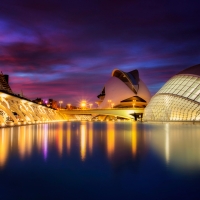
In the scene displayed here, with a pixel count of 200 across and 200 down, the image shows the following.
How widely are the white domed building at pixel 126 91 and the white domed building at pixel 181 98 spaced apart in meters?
43.4

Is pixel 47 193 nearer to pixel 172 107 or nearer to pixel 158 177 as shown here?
pixel 158 177

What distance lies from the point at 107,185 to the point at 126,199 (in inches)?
34.6

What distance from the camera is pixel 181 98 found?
148ft

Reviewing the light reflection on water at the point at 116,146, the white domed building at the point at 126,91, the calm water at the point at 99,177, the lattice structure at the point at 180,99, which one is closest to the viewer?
the calm water at the point at 99,177

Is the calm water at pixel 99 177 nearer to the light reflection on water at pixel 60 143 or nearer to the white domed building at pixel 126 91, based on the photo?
the light reflection on water at pixel 60 143

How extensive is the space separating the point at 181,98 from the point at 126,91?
53.6m

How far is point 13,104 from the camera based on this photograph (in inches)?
1626

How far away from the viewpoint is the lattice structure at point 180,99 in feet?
143

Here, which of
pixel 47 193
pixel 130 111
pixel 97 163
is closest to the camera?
pixel 47 193

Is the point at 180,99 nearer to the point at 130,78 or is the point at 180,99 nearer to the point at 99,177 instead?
the point at 99,177

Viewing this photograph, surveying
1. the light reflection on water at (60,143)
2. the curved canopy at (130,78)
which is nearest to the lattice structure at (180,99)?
the light reflection on water at (60,143)

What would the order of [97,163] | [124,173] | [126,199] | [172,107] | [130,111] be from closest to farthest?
[126,199] < [124,173] < [97,163] < [172,107] < [130,111]

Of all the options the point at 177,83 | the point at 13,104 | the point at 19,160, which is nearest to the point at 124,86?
the point at 177,83

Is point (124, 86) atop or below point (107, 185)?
atop
